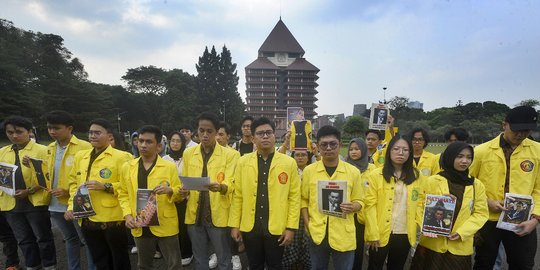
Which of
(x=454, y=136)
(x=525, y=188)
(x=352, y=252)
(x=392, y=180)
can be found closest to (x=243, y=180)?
(x=352, y=252)

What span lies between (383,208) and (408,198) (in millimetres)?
272

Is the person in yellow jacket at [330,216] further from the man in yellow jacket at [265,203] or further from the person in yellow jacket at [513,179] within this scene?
the person in yellow jacket at [513,179]

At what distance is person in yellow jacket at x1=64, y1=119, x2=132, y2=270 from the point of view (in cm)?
319

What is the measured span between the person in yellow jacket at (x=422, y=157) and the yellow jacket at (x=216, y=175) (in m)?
2.91

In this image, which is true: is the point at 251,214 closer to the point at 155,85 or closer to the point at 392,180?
the point at 392,180

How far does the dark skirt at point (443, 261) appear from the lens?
9.03ft

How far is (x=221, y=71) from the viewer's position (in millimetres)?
56531

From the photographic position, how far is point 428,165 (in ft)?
14.4

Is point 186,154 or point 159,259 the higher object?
point 186,154

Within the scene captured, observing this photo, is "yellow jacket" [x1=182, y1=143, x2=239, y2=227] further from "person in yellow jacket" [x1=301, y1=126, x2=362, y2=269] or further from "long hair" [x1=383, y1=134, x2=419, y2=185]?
"long hair" [x1=383, y1=134, x2=419, y2=185]

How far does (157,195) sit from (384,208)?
7.82ft

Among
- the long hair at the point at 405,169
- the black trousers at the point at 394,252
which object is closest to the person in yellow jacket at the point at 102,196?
the black trousers at the point at 394,252

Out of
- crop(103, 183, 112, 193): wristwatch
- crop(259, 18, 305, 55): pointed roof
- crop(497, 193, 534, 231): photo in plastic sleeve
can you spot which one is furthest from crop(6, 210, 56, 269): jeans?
crop(259, 18, 305, 55): pointed roof

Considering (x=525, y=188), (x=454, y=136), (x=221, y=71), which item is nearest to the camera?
(x=525, y=188)
